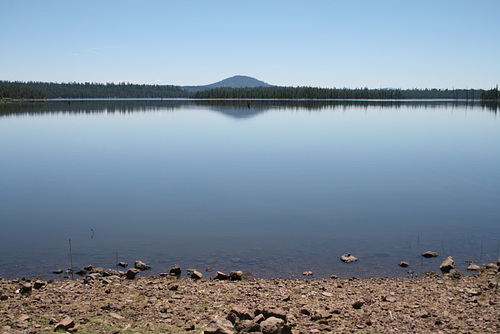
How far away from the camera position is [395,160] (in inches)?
1148

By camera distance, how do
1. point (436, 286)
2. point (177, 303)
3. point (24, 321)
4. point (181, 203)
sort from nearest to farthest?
1. point (24, 321)
2. point (177, 303)
3. point (436, 286)
4. point (181, 203)

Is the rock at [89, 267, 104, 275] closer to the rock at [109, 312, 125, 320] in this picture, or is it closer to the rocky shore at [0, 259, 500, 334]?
the rocky shore at [0, 259, 500, 334]

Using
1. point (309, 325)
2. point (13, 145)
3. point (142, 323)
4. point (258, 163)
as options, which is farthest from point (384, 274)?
point (13, 145)

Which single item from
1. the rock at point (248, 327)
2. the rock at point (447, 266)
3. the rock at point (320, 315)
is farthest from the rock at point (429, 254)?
the rock at point (248, 327)

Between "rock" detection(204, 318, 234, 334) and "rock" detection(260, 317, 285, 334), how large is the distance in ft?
1.76

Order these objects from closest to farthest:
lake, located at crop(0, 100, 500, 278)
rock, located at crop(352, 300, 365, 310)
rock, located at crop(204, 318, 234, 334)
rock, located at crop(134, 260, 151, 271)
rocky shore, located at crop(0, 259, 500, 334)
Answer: rock, located at crop(204, 318, 234, 334), rocky shore, located at crop(0, 259, 500, 334), rock, located at crop(352, 300, 365, 310), rock, located at crop(134, 260, 151, 271), lake, located at crop(0, 100, 500, 278)

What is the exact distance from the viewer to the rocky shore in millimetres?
7410

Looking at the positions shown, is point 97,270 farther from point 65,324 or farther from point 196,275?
point 65,324

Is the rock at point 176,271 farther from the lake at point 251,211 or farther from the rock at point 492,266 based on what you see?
the rock at point 492,266

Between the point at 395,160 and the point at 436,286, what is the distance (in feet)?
67.0

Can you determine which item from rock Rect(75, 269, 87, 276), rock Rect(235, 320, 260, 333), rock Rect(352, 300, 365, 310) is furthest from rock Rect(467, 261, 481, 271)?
rock Rect(75, 269, 87, 276)

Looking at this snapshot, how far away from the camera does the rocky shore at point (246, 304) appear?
24.3ft

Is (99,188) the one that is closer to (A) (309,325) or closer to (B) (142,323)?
(B) (142,323)

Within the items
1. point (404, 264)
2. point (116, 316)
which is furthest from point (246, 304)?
point (404, 264)
